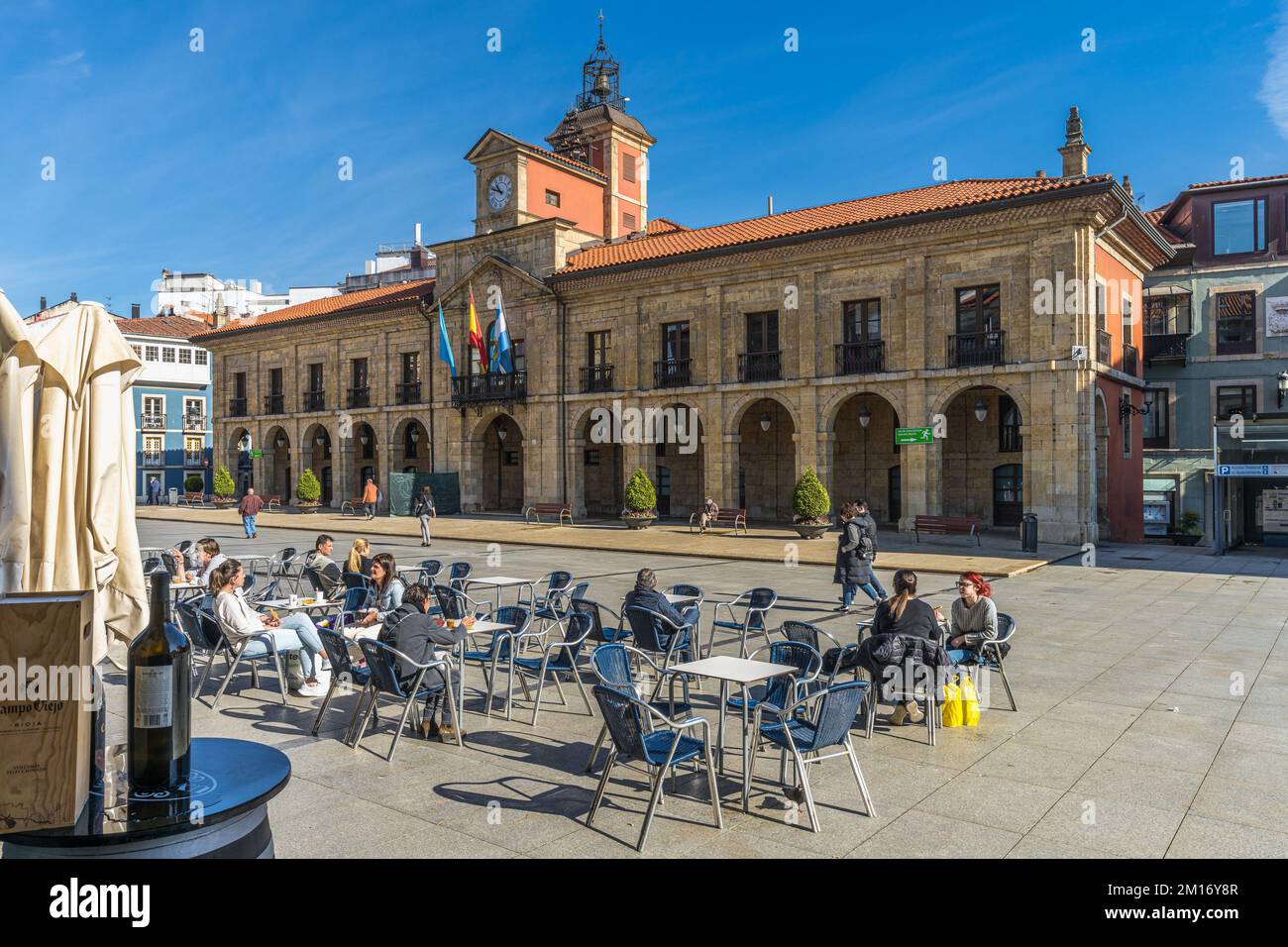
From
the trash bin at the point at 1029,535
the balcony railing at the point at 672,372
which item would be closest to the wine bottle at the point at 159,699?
the trash bin at the point at 1029,535

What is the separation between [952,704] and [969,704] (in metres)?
0.13

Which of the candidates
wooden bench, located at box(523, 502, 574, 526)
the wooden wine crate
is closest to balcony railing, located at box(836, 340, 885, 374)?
wooden bench, located at box(523, 502, 574, 526)

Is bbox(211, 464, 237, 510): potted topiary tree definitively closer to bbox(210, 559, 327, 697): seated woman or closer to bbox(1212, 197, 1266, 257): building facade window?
bbox(210, 559, 327, 697): seated woman

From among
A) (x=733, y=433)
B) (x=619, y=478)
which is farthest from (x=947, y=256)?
(x=619, y=478)

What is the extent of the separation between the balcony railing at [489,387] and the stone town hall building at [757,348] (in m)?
0.12

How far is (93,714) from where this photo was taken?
287 centimetres

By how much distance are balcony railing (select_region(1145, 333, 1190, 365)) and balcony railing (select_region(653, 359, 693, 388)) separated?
16.4 meters

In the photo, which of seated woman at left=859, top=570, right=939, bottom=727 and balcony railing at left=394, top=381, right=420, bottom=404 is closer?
seated woman at left=859, top=570, right=939, bottom=727

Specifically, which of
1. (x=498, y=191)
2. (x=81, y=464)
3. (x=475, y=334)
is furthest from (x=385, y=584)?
(x=498, y=191)

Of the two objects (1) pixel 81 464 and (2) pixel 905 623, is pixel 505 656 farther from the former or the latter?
(1) pixel 81 464

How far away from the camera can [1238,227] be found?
98.0 ft

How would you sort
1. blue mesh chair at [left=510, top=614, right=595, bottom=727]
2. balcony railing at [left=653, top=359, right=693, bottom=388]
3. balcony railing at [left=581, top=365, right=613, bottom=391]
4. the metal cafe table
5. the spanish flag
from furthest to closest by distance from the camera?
the spanish flag
balcony railing at [left=581, top=365, right=613, bottom=391]
balcony railing at [left=653, top=359, right=693, bottom=388]
blue mesh chair at [left=510, top=614, right=595, bottom=727]
the metal cafe table

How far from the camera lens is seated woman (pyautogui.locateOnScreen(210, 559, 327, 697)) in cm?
786
